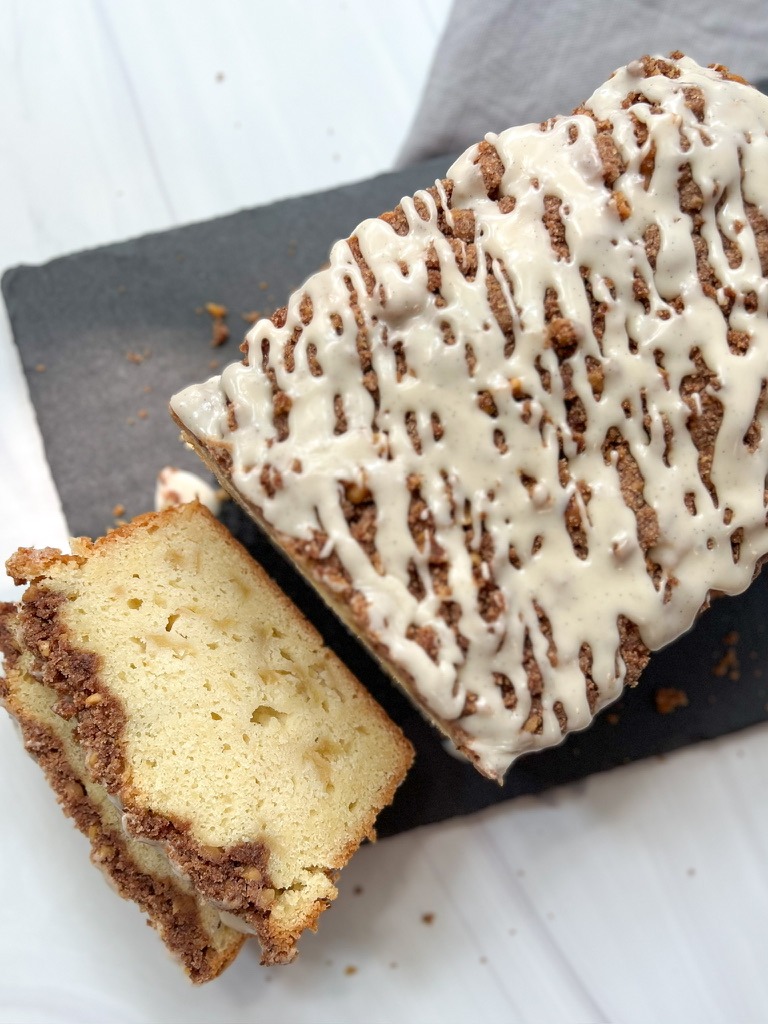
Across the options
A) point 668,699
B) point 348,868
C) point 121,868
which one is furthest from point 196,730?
point 668,699

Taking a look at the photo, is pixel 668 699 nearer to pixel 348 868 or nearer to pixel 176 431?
pixel 348 868

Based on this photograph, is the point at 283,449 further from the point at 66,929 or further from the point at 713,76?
the point at 66,929

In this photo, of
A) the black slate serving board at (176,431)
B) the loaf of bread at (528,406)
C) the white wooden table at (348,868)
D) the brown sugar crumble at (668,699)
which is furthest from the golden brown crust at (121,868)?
the brown sugar crumble at (668,699)

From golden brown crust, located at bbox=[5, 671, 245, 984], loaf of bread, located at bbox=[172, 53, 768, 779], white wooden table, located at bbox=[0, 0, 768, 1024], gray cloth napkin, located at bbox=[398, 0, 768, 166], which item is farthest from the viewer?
gray cloth napkin, located at bbox=[398, 0, 768, 166]

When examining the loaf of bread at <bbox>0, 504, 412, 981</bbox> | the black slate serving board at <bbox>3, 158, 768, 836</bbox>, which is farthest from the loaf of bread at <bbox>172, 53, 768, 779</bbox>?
the black slate serving board at <bbox>3, 158, 768, 836</bbox>

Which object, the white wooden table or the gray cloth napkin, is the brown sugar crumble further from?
the gray cloth napkin

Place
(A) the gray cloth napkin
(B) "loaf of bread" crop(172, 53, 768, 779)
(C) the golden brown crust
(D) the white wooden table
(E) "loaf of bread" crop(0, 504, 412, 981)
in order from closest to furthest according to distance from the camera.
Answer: (B) "loaf of bread" crop(172, 53, 768, 779) → (E) "loaf of bread" crop(0, 504, 412, 981) → (C) the golden brown crust → (D) the white wooden table → (A) the gray cloth napkin
